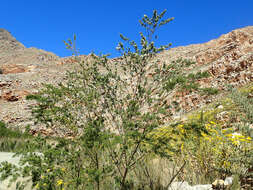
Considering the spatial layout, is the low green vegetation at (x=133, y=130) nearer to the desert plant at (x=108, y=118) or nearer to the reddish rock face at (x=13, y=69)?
the desert plant at (x=108, y=118)

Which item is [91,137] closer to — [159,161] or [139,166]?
[139,166]

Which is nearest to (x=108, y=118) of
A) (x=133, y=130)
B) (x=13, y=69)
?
(x=133, y=130)

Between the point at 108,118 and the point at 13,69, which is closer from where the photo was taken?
the point at 108,118

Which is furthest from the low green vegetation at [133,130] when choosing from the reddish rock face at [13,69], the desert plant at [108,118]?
the reddish rock face at [13,69]

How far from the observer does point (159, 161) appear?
9.68ft

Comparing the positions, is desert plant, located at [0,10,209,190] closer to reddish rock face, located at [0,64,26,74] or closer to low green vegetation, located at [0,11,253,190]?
low green vegetation, located at [0,11,253,190]

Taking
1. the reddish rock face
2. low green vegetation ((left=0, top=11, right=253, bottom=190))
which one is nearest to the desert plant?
low green vegetation ((left=0, top=11, right=253, bottom=190))

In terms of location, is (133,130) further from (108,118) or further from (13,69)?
(13,69)

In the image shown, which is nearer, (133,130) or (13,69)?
(133,130)

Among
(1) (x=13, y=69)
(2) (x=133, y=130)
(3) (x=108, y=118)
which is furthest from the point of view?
(1) (x=13, y=69)

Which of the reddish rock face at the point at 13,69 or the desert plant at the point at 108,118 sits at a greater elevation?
the reddish rock face at the point at 13,69

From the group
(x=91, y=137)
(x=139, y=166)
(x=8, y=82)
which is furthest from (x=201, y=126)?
(x=8, y=82)

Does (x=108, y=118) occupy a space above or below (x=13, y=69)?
below

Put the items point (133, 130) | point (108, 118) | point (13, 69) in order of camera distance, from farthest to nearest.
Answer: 1. point (13, 69)
2. point (108, 118)
3. point (133, 130)
